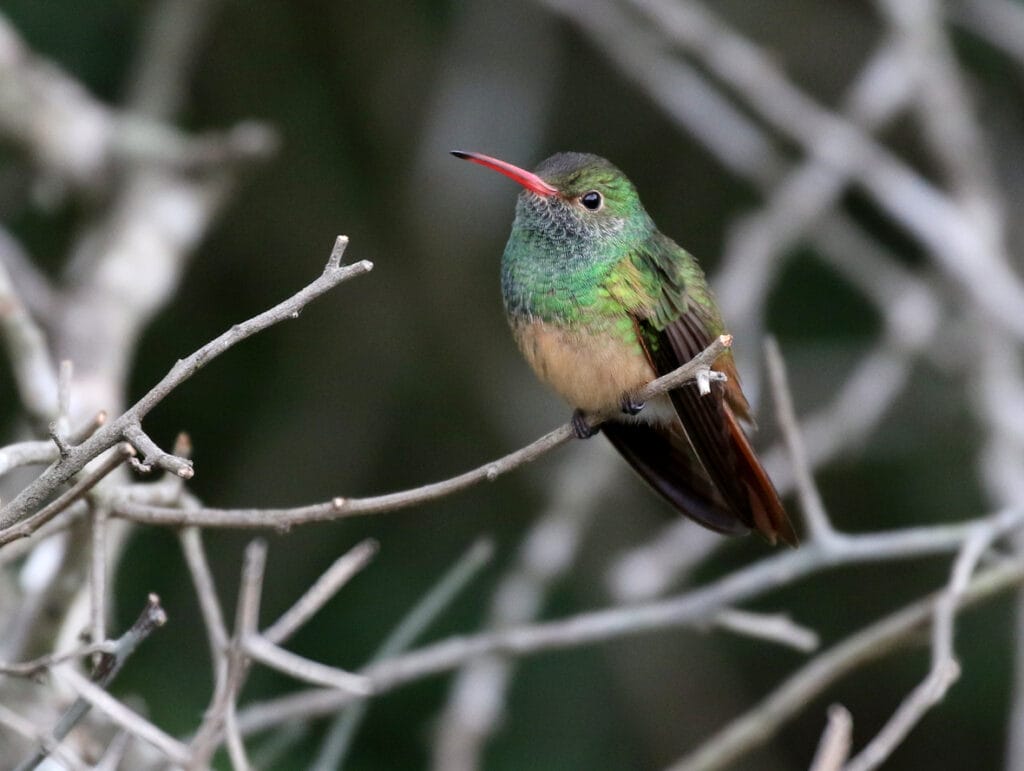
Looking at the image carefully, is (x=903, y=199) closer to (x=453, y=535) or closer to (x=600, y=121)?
(x=600, y=121)

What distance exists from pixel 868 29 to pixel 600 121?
1047 mm

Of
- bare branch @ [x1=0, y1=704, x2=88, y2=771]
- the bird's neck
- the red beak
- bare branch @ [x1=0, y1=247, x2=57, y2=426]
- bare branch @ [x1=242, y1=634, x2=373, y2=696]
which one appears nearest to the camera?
bare branch @ [x1=0, y1=704, x2=88, y2=771]

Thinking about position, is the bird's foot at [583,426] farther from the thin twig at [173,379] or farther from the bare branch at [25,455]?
the thin twig at [173,379]

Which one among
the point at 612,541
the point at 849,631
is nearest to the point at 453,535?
the point at 612,541

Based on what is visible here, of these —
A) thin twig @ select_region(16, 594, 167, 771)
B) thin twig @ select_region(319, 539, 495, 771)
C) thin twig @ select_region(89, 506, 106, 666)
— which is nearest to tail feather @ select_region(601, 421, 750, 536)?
thin twig @ select_region(319, 539, 495, 771)

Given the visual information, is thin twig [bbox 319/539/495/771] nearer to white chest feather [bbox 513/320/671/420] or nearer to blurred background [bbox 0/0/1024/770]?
white chest feather [bbox 513/320/671/420]

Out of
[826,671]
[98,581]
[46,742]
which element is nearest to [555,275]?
[826,671]

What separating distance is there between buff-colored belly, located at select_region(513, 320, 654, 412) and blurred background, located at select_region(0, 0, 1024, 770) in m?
1.37

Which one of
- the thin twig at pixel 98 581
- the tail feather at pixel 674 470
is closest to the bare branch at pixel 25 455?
the thin twig at pixel 98 581

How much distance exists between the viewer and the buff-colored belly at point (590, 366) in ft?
8.75

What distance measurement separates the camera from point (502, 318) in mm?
5211

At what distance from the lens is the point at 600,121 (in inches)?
212

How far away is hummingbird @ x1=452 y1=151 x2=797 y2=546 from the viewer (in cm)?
263

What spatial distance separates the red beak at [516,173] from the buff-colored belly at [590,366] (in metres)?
0.31
